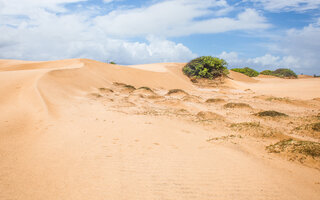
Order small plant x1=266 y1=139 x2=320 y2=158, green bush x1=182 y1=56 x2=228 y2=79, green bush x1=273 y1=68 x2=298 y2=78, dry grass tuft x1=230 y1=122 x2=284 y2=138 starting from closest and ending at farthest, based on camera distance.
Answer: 1. small plant x1=266 y1=139 x2=320 y2=158
2. dry grass tuft x1=230 y1=122 x2=284 y2=138
3. green bush x1=182 y1=56 x2=228 y2=79
4. green bush x1=273 y1=68 x2=298 y2=78

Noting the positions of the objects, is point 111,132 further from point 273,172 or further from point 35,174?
point 273,172

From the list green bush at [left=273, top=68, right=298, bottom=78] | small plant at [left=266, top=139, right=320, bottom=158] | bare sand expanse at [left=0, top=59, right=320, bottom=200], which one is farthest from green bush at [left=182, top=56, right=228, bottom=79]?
green bush at [left=273, top=68, right=298, bottom=78]

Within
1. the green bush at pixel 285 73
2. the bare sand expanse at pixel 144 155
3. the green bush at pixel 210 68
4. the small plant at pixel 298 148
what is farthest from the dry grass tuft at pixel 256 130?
the green bush at pixel 285 73

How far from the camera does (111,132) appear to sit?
17.8 ft

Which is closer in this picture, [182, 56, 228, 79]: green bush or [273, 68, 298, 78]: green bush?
[182, 56, 228, 79]: green bush

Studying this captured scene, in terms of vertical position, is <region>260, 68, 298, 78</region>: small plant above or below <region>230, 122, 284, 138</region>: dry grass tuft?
above

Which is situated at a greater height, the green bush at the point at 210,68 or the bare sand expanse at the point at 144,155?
the green bush at the point at 210,68

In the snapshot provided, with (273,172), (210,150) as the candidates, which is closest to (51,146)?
(210,150)

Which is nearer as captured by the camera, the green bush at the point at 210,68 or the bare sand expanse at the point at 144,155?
the bare sand expanse at the point at 144,155

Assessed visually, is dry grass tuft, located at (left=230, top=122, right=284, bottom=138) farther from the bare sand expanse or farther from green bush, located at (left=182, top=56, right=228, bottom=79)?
green bush, located at (left=182, top=56, right=228, bottom=79)

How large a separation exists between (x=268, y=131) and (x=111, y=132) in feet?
14.9

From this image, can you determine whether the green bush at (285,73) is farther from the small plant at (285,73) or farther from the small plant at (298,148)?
the small plant at (298,148)

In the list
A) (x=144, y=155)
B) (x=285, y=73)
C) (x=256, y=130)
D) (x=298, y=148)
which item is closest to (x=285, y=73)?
(x=285, y=73)

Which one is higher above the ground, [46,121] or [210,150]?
[46,121]
